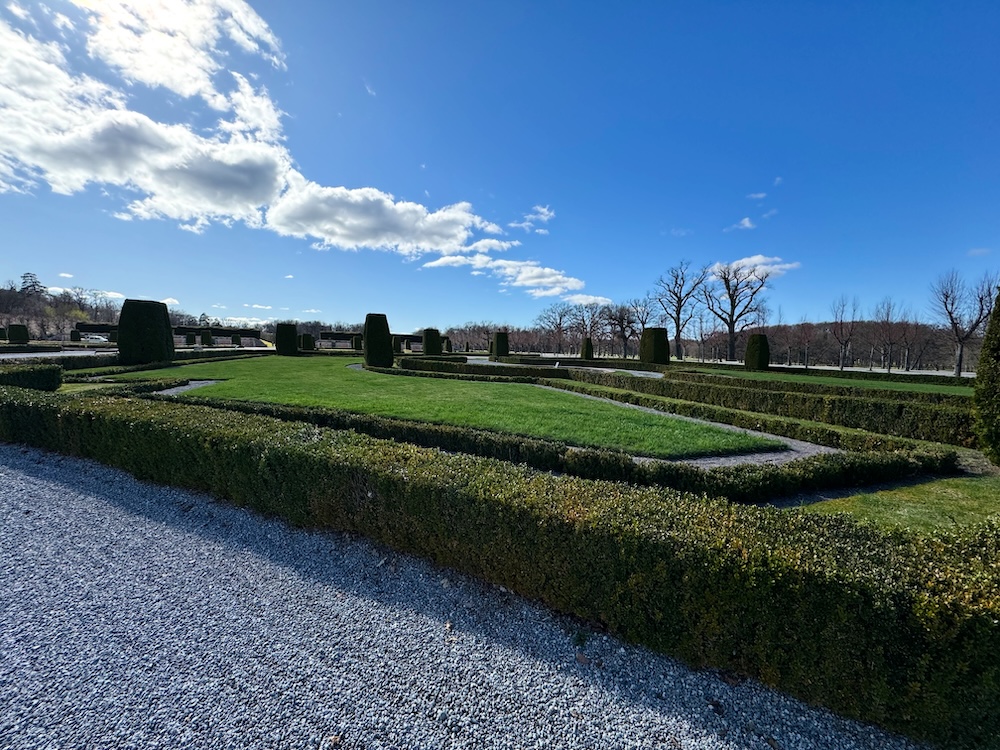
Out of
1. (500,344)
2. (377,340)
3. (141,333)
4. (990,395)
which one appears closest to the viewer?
(990,395)

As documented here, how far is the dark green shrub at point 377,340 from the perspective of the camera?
22688 mm

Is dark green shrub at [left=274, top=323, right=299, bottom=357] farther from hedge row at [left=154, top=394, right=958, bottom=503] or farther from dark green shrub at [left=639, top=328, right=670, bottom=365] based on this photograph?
hedge row at [left=154, top=394, right=958, bottom=503]

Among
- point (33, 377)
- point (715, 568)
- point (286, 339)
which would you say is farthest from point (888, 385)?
point (286, 339)

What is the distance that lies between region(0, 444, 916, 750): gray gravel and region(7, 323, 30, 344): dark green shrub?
171 ft

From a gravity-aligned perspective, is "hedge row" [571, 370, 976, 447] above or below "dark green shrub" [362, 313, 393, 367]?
below

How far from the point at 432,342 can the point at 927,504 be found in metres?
29.4

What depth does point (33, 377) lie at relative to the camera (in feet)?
36.0

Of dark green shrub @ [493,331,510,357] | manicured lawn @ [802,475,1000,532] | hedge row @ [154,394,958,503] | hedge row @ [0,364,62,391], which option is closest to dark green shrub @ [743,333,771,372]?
dark green shrub @ [493,331,510,357]

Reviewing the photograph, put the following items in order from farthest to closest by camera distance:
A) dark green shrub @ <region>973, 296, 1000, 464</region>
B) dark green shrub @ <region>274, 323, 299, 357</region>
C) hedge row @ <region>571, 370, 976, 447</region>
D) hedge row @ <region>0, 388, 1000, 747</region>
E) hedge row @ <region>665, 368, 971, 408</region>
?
dark green shrub @ <region>274, 323, 299, 357</region>
hedge row @ <region>665, 368, 971, 408</region>
hedge row @ <region>571, 370, 976, 447</region>
dark green shrub @ <region>973, 296, 1000, 464</region>
hedge row @ <region>0, 388, 1000, 747</region>

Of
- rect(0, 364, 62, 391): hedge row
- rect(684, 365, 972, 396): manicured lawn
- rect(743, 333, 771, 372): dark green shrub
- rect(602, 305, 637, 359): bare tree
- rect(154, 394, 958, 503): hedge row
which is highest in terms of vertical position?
rect(602, 305, 637, 359): bare tree

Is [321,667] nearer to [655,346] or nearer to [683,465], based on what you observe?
[683,465]

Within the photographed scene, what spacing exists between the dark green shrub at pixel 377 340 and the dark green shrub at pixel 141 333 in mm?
9803

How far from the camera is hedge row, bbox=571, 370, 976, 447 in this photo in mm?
8445

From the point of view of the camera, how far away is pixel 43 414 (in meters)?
6.78
